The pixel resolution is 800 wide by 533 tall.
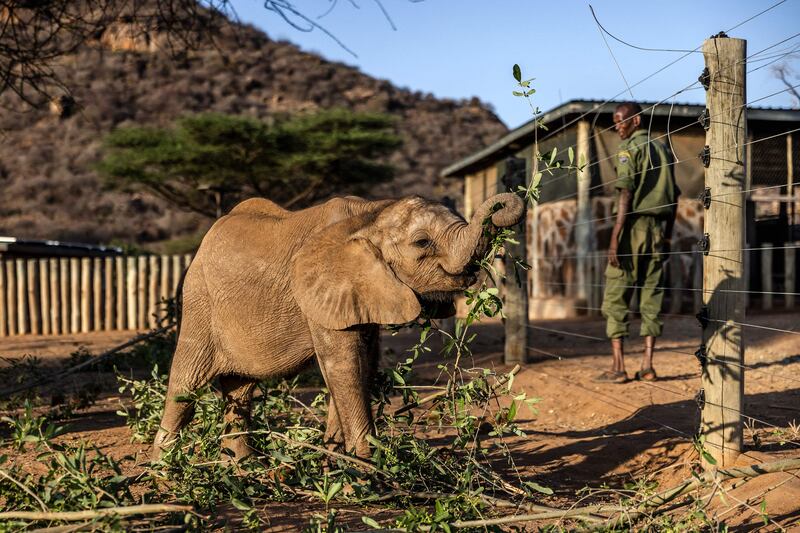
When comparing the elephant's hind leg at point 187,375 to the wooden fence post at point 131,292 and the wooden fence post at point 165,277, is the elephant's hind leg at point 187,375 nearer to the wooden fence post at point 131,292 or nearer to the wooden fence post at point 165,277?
the wooden fence post at point 165,277

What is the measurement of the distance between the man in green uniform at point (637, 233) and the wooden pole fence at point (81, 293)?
434 inches

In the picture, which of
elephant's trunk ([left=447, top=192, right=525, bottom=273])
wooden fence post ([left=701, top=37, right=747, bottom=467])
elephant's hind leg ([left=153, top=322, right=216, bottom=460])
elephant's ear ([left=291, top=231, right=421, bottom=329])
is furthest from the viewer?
elephant's hind leg ([left=153, top=322, right=216, bottom=460])

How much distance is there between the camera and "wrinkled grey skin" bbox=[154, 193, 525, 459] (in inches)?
164

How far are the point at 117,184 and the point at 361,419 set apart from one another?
25116mm

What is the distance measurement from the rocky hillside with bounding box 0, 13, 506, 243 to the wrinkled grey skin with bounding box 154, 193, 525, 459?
1225 inches

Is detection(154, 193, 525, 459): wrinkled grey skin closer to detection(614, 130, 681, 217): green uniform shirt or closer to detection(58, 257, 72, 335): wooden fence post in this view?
A: detection(614, 130, 681, 217): green uniform shirt

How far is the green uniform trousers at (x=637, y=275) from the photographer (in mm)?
7578

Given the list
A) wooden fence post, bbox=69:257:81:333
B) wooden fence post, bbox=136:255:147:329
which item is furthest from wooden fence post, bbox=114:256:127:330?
wooden fence post, bbox=69:257:81:333

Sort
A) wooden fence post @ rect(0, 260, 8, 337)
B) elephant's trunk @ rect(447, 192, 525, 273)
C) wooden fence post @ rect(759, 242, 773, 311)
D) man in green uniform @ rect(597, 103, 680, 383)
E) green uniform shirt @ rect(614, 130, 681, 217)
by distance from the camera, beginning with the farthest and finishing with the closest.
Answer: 1. wooden fence post @ rect(0, 260, 8, 337)
2. wooden fence post @ rect(759, 242, 773, 311)
3. man in green uniform @ rect(597, 103, 680, 383)
4. green uniform shirt @ rect(614, 130, 681, 217)
5. elephant's trunk @ rect(447, 192, 525, 273)

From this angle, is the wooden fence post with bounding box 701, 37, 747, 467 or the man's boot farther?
the man's boot

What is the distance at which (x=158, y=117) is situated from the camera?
4625 centimetres

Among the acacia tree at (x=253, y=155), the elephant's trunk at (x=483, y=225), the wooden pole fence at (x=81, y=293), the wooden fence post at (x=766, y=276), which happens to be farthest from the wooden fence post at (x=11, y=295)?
the elephant's trunk at (x=483, y=225)

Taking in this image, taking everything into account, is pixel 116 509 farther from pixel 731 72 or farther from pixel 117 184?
pixel 117 184

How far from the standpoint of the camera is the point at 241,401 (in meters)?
5.27
